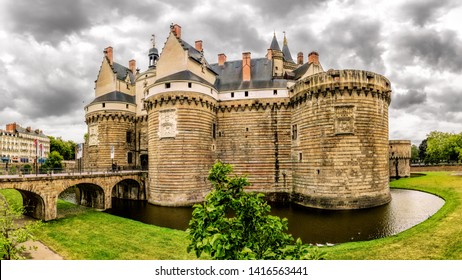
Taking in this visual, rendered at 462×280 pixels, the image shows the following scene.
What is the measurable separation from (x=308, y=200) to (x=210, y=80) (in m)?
18.7

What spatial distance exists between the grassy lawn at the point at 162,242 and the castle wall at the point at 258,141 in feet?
48.2

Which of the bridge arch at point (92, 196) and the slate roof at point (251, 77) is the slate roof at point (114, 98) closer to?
the bridge arch at point (92, 196)

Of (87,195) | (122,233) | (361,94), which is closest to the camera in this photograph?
(122,233)

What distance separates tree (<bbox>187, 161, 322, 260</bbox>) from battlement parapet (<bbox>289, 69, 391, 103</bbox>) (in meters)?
23.0

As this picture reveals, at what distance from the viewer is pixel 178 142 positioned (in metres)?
27.6

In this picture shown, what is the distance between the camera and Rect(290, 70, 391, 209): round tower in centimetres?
2483

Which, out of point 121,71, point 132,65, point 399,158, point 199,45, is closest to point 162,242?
point 199,45

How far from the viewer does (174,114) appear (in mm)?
27969

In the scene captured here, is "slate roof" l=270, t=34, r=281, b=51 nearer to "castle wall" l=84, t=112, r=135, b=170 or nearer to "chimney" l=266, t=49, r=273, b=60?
"chimney" l=266, t=49, r=273, b=60

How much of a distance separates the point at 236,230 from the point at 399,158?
49014 millimetres

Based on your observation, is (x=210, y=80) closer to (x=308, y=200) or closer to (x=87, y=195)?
(x=308, y=200)

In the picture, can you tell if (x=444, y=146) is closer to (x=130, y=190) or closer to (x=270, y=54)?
(x=270, y=54)

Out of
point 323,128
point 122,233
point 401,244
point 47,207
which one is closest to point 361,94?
point 323,128
